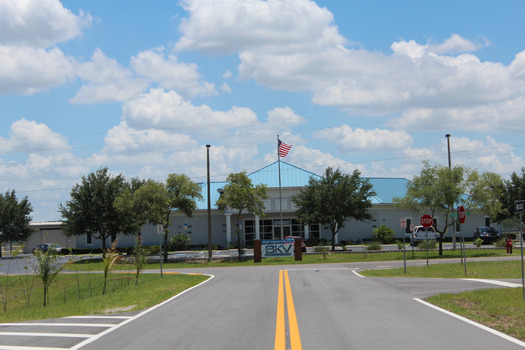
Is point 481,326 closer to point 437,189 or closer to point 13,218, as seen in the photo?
point 437,189

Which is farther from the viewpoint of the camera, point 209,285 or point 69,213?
point 69,213

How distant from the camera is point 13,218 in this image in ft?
204

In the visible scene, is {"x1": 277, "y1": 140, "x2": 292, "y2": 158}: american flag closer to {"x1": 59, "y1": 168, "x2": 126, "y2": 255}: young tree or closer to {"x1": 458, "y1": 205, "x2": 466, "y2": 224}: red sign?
{"x1": 59, "y1": 168, "x2": 126, "y2": 255}: young tree

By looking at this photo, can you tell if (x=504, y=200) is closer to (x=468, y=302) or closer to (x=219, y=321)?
(x=468, y=302)

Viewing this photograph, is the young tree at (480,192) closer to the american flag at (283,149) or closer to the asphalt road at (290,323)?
the american flag at (283,149)

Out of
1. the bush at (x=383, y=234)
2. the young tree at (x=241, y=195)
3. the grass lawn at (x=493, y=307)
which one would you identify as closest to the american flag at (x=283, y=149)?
the young tree at (x=241, y=195)

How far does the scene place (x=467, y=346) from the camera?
8.30 meters

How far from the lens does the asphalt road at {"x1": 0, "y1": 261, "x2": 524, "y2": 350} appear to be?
876 cm

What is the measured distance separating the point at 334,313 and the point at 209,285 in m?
10.3

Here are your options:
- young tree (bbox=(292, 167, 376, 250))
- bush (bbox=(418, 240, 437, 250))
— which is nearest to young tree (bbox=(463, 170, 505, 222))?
bush (bbox=(418, 240, 437, 250))

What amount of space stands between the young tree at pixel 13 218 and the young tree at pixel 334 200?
34.2m

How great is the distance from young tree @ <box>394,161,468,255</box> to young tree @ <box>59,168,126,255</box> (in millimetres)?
25491

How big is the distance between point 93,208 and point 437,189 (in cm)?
2919

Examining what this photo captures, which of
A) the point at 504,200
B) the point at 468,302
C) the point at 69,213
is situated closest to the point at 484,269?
the point at 468,302
